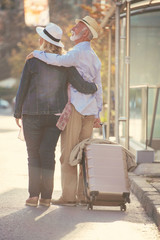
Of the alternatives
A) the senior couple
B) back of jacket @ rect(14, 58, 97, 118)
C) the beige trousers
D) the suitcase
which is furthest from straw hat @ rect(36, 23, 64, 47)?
the suitcase

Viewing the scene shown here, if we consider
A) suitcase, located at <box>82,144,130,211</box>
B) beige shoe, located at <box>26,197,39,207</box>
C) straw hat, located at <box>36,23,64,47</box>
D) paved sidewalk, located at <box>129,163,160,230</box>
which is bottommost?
paved sidewalk, located at <box>129,163,160,230</box>

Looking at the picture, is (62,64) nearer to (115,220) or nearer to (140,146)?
(115,220)

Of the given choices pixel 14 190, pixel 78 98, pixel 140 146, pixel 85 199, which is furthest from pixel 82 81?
pixel 140 146

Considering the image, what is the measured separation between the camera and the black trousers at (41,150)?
7.58 m

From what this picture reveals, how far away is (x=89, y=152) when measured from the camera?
754 cm

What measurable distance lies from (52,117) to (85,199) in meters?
1.00

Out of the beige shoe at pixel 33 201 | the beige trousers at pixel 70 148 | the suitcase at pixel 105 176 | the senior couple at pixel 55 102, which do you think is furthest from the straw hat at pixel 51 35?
the beige shoe at pixel 33 201

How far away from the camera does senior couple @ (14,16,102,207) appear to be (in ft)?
24.6

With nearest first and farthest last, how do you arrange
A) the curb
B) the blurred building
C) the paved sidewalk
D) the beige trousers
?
the curb → the paved sidewalk → the beige trousers → the blurred building

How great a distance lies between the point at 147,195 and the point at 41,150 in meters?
1.27

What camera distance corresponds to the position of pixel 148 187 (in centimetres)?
858

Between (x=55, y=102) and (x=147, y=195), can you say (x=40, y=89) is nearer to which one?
(x=55, y=102)

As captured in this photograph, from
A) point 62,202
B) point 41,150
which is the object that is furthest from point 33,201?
point 41,150

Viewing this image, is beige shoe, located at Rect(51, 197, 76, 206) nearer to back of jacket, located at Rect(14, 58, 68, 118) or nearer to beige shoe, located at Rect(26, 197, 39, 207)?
beige shoe, located at Rect(26, 197, 39, 207)
